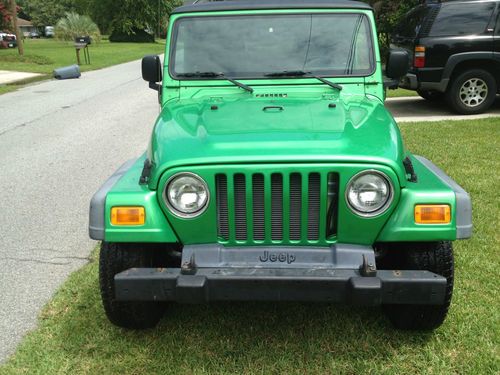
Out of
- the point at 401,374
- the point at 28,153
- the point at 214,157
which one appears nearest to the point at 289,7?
the point at 214,157

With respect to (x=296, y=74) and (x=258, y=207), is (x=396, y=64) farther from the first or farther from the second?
(x=258, y=207)

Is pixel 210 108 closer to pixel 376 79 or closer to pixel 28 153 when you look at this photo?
pixel 376 79

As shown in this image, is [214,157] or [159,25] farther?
[159,25]

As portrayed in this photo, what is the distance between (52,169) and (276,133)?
5.04m

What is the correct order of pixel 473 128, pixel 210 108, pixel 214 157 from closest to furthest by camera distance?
pixel 214 157 → pixel 210 108 → pixel 473 128

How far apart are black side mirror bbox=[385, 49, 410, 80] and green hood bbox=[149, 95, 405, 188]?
2.56 feet

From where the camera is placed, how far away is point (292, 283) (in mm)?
2545

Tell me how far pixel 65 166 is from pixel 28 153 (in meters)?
1.10

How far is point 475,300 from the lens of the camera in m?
3.56

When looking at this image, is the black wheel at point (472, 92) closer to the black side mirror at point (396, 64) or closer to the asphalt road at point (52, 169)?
the asphalt road at point (52, 169)

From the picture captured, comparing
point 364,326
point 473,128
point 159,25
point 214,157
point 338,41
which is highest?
point 338,41

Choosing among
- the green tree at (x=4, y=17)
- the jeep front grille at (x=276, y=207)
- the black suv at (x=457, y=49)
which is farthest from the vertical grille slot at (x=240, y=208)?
the green tree at (x=4, y=17)

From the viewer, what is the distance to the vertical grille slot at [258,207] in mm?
2650

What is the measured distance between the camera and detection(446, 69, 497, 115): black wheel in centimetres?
982
